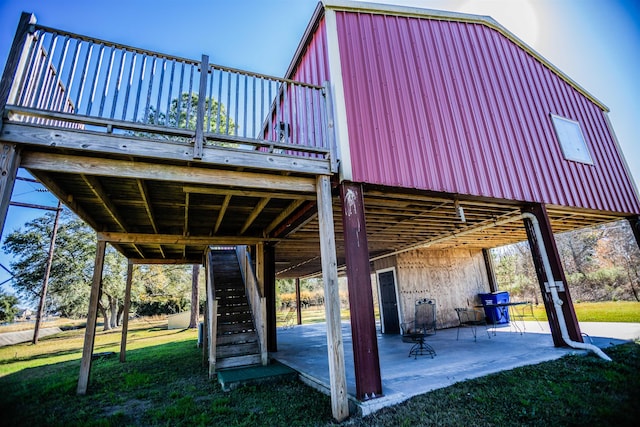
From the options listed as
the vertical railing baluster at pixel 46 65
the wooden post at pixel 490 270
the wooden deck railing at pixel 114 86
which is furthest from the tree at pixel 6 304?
the wooden post at pixel 490 270

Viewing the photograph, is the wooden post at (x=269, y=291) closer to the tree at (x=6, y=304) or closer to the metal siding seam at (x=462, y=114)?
the metal siding seam at (x=462, y=114)

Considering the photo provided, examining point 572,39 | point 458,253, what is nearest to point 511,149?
point 572,39

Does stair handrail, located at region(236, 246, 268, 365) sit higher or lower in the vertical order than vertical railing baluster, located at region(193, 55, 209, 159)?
lower

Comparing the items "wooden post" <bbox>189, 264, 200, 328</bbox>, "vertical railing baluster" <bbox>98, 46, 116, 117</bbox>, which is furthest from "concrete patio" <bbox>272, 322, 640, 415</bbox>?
"wooden post" <bbox>189, 264, 200, 328</bbox>

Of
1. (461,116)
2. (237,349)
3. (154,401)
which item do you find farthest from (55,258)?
(461,116)

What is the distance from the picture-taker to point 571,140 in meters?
7.15

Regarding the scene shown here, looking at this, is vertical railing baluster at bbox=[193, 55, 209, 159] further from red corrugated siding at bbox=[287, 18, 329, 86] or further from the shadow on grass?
the shadow on grass

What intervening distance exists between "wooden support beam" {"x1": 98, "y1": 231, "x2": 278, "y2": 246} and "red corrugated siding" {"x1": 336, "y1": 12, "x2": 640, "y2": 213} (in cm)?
390

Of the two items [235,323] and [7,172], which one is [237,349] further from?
[7,172]

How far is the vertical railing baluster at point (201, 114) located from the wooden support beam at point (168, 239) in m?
3.68

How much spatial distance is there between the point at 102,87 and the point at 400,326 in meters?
9.67

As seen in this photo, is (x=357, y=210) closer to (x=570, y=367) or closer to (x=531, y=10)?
(x=570, y=367)

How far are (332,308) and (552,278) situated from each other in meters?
4.75

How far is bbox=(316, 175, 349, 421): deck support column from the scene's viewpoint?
11.1 feet
